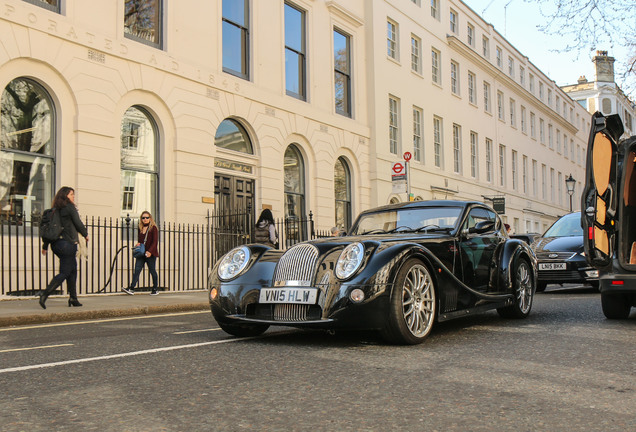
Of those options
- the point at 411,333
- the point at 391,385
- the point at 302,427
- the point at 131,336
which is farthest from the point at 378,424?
the point at 131,336

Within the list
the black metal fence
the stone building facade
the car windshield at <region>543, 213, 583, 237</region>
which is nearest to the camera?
the black metal fence

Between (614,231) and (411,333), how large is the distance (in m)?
3.62

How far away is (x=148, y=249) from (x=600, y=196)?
8.33 m

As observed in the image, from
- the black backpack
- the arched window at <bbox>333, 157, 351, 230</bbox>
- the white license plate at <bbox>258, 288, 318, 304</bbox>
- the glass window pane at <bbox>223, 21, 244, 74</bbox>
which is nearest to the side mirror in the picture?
the white license plate at <bbox>258, 288, 318, 304</bbox>

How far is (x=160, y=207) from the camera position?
49.0 ft

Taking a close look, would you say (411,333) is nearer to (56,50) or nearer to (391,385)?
(391,385)

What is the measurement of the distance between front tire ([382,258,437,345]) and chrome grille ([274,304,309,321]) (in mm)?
691

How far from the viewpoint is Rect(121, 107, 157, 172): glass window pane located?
568 inches

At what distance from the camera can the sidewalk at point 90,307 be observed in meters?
8.47

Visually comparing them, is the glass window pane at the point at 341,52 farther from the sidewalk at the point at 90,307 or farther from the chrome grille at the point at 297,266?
the chrome grille at the point at 297,266

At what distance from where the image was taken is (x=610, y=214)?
765 cm

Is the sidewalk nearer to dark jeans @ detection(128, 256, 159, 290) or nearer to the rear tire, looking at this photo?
dark jeans @ detection(128, 256, 159, 290)

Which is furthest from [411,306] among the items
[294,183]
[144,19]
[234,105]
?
[294,183]

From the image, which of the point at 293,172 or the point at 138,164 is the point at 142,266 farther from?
the point at 293,172
